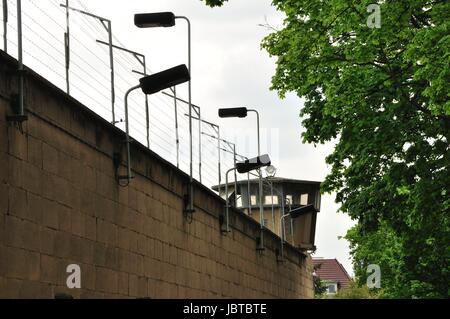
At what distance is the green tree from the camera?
19.0 metres

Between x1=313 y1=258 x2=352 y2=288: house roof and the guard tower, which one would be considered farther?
x1=313 y1=258 x2=352 y2=288: house roof

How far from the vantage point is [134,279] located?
14039 millimetres

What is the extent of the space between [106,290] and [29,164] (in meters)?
2.94

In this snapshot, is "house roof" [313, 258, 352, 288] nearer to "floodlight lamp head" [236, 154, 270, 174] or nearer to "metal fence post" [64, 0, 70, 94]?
"floodlight lamp head" [236, 154, 270, 174]

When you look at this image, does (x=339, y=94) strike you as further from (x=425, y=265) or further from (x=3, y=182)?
(x=425, y=265)

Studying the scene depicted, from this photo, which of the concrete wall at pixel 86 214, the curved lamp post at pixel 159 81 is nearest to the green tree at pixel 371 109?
the concrete wall at pixel 86 214

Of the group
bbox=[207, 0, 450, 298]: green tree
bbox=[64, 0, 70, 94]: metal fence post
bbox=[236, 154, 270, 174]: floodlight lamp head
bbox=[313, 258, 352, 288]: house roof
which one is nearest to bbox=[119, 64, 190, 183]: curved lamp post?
bbox=[64, 0, 70, 94]: metal fence post

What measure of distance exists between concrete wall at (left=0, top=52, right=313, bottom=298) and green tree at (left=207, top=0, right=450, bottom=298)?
3.78 m

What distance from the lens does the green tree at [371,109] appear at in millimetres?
19000

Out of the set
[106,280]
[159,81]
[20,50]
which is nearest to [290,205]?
[159,81]

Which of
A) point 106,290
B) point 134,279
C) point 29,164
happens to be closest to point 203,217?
point 134,279

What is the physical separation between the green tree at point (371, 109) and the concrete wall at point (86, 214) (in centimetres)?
378

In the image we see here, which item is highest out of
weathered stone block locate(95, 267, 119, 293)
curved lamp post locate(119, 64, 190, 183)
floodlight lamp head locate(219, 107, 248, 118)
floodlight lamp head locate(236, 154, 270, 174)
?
floodlight lamp head locate(219, 107, 248, 118)
